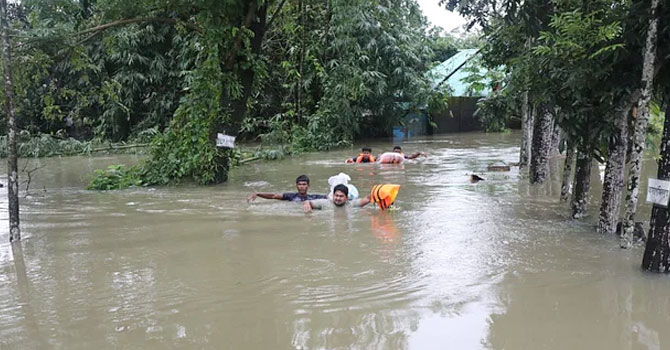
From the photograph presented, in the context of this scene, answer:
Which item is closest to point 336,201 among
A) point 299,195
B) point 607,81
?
point 299,195

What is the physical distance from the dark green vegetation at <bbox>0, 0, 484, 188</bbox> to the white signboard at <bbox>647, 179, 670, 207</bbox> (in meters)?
8.30

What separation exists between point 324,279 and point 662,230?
10.8 feet

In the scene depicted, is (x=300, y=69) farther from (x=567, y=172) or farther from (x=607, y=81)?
(x=607, y=81)

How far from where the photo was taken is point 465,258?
6.39m

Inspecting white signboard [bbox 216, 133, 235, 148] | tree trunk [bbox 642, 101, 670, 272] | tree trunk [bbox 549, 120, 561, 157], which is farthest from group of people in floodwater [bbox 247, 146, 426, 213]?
tree trunk [bbox 549, 120, 561, 157]

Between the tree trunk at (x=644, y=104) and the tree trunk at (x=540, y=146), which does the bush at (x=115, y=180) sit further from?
the tree trunk at (x=644, y=104)

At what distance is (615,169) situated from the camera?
22.5ft

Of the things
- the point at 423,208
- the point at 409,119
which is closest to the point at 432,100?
the point at 409,119

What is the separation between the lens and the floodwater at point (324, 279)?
442 cm

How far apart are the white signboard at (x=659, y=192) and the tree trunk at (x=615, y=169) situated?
136 centimetres

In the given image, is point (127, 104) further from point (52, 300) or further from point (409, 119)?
point (52, 300)

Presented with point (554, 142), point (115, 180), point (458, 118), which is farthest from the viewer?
point (458, 118)

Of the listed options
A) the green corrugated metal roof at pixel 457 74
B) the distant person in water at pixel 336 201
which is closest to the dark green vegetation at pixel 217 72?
the green corrugated metal roof at pixel 457 74

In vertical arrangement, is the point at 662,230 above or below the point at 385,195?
above
